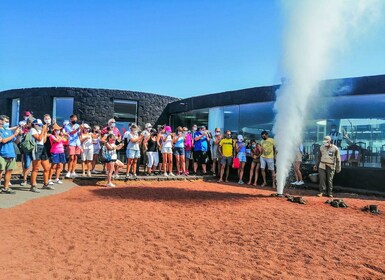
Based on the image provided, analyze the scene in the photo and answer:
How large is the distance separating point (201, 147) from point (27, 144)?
6846mm

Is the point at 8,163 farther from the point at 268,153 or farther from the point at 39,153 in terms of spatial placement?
the point at 268,153

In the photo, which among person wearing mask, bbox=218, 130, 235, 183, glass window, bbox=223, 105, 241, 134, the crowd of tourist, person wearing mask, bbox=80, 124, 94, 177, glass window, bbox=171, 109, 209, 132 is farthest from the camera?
glass window, bbox=171, 109, 209, 132

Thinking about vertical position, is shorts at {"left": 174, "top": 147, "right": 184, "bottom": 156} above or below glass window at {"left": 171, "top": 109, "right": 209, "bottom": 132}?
below

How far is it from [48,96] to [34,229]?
1472 centimetres

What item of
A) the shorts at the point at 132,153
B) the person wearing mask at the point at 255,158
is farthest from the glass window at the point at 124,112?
the person wearing mask at the point at 255,158

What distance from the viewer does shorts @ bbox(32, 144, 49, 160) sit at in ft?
29.7

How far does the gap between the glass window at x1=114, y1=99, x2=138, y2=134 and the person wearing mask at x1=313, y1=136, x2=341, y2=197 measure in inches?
469

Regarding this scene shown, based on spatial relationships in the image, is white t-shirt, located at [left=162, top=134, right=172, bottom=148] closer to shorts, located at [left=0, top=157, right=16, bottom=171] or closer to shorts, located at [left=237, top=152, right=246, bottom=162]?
shorts, located at [left=237, top=152, right=246, bottom=162]

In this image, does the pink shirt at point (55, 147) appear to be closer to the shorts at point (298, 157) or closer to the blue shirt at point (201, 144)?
the blue shirt at point (201, 144)

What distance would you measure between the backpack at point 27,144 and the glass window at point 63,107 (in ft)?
35.4

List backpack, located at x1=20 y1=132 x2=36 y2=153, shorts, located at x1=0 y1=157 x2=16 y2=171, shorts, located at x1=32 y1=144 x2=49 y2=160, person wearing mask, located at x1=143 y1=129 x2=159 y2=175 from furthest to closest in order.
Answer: person wearing mask, located at x1=143 y1=129 x2=159 y2=175
shorts, located at x1=32 y1=144 x2=49 y2=160
backpack, located at x1=20 y1=132 x2=36 y2=153
shorts, located at x1=0 y1=157 x2=16 y2=171

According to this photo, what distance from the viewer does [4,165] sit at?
27.4 feet

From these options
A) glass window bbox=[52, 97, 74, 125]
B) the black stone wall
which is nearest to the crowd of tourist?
the black stone wall

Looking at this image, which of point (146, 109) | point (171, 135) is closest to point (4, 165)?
point (171, 135)
